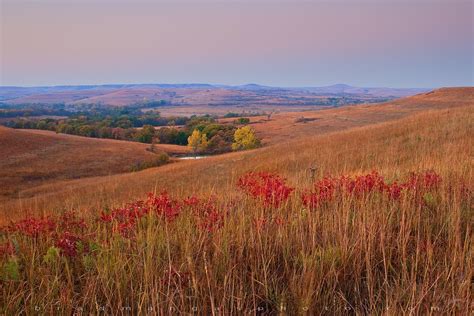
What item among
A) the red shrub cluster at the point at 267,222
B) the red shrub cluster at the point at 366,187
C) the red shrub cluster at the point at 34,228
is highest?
the red shrub cluster at the point at 366,187

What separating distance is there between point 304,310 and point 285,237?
1.18 m

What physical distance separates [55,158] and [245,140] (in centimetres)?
3501

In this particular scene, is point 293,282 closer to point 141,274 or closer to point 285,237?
point 285,237

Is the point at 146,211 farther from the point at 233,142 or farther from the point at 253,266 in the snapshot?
the point at 233,142

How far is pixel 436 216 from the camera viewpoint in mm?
4137

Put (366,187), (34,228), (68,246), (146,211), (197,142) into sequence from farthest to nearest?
(197,142), (366,187), (146,211), (34,228), (68,246)

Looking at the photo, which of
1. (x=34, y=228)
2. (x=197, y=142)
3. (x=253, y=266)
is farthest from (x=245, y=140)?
(x=253, y=266)

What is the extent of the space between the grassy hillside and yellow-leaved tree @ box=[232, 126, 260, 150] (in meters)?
17.4

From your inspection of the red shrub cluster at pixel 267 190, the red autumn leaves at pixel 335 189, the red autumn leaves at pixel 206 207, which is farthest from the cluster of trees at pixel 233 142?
the red autumn leaves at pixel 206 207

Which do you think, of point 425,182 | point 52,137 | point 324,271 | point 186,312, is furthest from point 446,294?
point 52,137

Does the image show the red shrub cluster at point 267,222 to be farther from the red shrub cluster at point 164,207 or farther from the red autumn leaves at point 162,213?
the red shrub cluster at point 164,207

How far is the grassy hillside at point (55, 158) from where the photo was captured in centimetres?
5141

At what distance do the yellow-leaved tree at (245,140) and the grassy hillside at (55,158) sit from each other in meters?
17.4

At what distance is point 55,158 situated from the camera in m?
62.1
